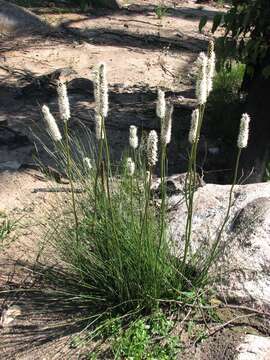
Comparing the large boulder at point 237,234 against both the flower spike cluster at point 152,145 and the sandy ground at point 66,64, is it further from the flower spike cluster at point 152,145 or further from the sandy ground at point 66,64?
the sandy ground at point 66,64

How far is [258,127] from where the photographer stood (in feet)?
14.3

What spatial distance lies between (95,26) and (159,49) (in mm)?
1419

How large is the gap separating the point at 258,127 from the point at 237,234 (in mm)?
1450

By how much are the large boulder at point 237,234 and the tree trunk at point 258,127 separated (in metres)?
0.82

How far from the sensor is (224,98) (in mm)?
5707

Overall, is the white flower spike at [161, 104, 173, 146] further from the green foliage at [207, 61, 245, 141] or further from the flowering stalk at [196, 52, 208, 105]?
the green foliage at [207, 61, 245, 141]

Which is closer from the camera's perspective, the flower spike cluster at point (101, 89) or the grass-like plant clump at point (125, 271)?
the flower spike cluster at point (101, 89)

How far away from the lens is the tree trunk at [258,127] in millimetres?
4281

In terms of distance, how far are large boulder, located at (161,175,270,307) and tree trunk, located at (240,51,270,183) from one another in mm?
821

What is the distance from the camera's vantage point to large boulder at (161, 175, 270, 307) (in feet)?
9.50

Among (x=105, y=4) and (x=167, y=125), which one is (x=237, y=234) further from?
(x=105, y=4)

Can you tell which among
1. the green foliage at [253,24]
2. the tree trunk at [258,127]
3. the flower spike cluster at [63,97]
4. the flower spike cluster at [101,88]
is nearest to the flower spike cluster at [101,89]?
the flower spike cluster at [101,88]

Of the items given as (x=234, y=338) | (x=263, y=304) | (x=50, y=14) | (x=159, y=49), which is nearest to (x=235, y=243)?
(x=263, y=304)

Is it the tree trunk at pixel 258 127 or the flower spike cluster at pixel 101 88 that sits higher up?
the flower spike cluster at pixel 101 88
